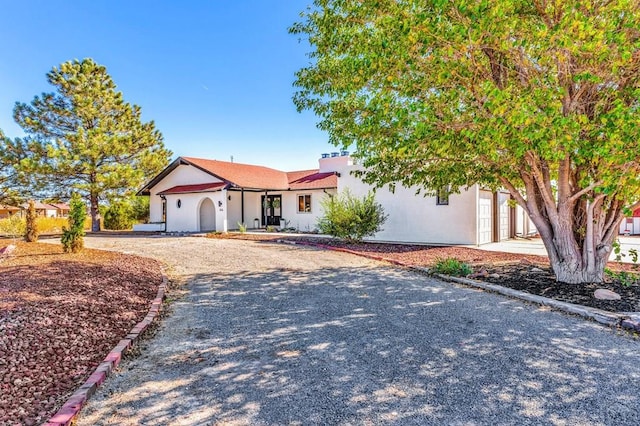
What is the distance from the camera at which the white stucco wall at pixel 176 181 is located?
25169 mm

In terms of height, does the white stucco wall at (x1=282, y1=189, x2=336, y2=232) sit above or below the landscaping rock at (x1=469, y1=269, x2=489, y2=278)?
above

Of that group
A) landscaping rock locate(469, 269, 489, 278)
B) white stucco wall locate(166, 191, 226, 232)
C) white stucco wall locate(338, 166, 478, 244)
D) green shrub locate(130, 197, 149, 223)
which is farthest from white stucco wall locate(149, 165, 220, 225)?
landscaping rock locate(469, 269, 489, 278)

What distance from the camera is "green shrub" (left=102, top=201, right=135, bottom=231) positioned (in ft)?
94.0

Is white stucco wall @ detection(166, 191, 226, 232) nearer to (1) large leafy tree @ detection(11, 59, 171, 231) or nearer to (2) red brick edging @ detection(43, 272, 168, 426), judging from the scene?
(1) large leafy tree @ detection(11, 59, 171, 231)

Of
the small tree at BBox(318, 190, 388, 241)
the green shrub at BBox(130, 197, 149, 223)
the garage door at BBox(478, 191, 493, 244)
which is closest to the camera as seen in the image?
the small tree at BBox(318, 190, 388, 241)

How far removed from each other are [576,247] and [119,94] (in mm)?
28715

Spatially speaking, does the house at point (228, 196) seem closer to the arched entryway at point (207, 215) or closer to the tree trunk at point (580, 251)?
the arched entryway at point (207, 215)

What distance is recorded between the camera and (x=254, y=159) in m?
31.8

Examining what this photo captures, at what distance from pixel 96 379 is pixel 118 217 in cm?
2904

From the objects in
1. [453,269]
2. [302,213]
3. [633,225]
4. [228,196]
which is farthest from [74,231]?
[633,225]

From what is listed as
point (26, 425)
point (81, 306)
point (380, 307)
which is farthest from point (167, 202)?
point (26, 425)

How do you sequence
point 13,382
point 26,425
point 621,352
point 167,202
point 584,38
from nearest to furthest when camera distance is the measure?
point 26,425, point 13,382, point 621,352, point 584,38, point 167,202

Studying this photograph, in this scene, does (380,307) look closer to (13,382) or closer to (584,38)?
(13,382)

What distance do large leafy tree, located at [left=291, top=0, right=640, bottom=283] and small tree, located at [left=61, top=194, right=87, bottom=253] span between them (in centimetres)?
869
